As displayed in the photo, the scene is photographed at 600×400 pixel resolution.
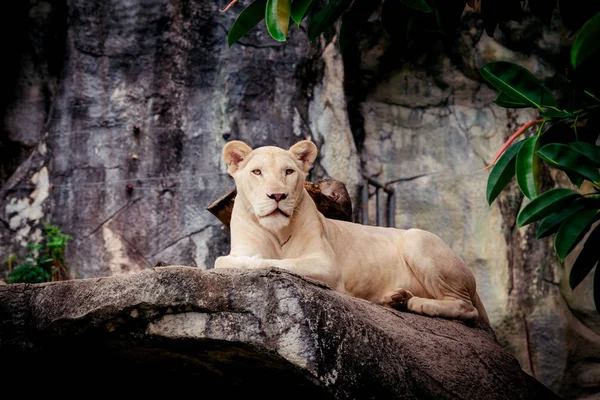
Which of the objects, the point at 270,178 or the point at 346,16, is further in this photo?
the point at 270,178

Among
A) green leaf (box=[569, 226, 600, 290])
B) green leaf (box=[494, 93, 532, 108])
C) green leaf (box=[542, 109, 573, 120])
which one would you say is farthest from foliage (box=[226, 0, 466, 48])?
green leaf (box=[569, 226, 600, 290])

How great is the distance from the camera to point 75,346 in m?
4.60

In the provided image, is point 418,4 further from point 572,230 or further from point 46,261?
point 46,261

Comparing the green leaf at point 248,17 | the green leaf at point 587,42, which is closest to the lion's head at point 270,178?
the green leaf at point 248,17

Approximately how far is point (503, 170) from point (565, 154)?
0.39 m

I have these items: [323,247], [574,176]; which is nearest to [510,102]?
[574,176]

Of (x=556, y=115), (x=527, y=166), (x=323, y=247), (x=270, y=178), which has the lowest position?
(x=323, y=247)

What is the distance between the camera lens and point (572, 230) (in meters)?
3.27

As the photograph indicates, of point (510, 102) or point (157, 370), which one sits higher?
point (510, 102)

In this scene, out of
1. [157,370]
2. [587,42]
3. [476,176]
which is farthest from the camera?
[476,176]

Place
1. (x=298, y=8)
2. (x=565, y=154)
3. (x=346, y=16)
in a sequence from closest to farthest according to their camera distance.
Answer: (x=565, y=154), (x=298, y=8), (x=346, y=16)

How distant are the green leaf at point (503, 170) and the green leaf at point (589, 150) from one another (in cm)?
37

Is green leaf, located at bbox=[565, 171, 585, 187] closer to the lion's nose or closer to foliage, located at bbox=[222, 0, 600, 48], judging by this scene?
foliage, located at bbox=[222, 0, 600, 48]

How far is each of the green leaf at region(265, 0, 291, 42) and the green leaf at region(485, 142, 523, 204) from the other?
1103 millimetres
